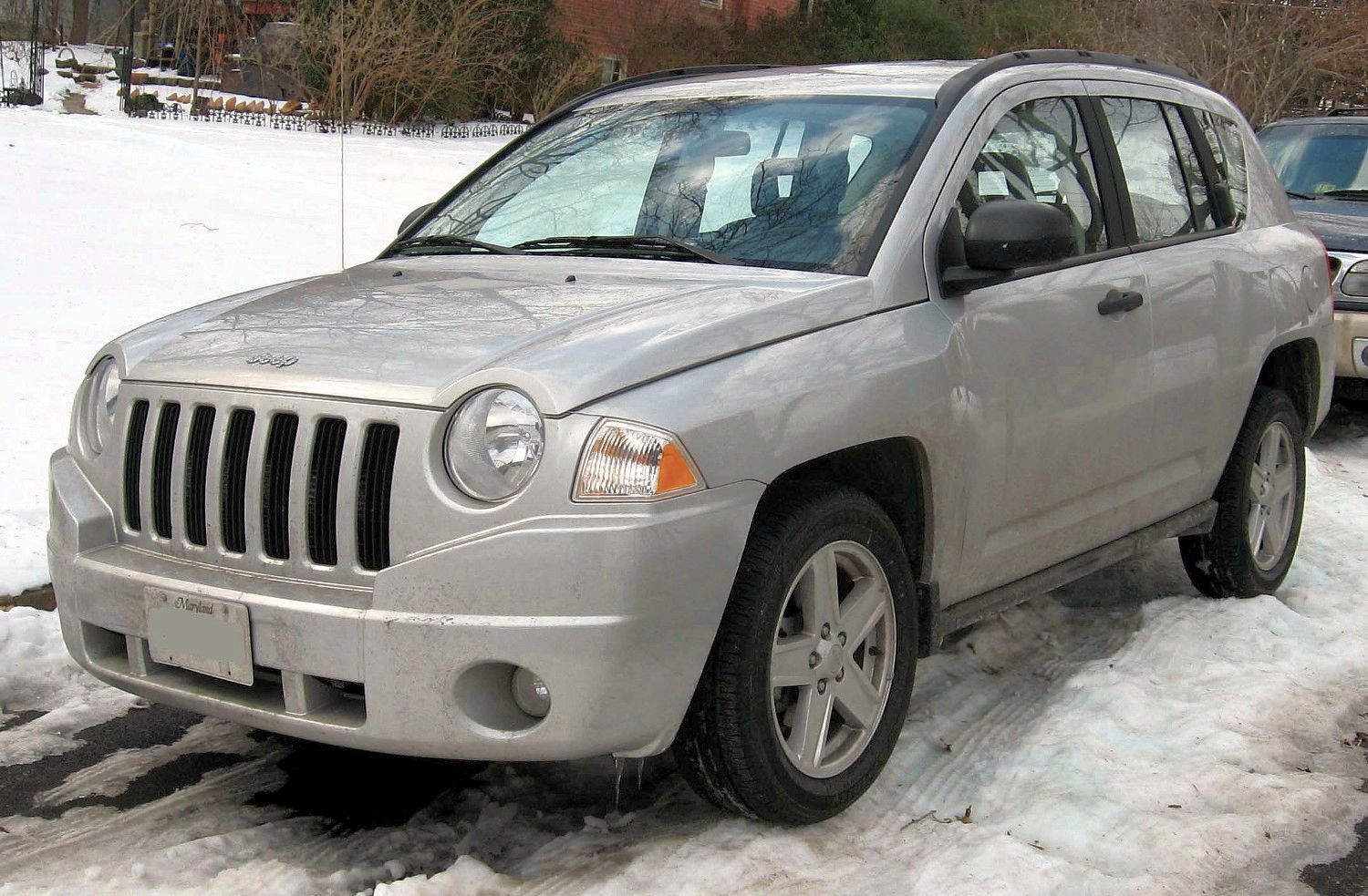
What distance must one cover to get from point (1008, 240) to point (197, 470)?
2001 millimetres

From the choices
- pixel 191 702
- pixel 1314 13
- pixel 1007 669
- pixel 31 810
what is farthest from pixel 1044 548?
pixel 1314 13

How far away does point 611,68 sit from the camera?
26.8 metres

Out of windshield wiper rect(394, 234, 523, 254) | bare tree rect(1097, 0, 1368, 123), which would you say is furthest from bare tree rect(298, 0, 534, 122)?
windshield wiper rect(394, 234, 523, 254)

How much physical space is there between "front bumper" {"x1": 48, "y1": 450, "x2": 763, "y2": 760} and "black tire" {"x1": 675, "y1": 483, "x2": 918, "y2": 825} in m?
0.11

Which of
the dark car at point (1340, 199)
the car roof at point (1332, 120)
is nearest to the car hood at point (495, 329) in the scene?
the dark car at point (1340, 199)

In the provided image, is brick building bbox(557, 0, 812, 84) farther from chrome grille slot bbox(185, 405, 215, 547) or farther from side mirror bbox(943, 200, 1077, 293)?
chrome grille slot bbox(185, 405, 215, 547)

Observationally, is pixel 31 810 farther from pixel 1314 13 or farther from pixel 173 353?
pixel 1314 13

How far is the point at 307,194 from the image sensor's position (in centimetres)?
1311

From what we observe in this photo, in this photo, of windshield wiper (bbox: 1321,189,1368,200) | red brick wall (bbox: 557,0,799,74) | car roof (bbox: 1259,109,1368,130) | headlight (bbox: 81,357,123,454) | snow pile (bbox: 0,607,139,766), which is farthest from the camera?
red brick wall (bbox: 557,0,799,74)

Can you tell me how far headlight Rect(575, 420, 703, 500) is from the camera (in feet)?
9.69

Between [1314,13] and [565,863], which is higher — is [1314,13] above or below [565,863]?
above

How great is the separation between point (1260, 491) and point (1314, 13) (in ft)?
57.5

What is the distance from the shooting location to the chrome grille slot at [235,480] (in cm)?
323

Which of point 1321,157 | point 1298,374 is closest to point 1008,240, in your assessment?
point 1298,374
